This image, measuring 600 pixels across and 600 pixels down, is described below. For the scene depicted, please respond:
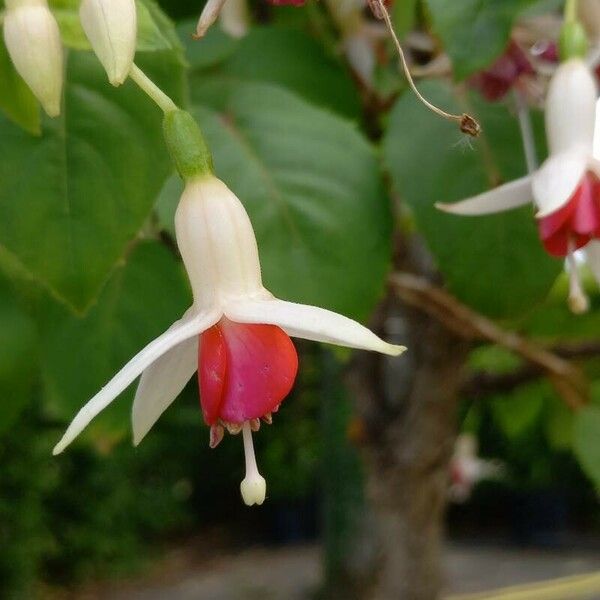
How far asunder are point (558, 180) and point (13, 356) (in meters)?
0.22

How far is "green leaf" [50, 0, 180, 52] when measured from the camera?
260 mm

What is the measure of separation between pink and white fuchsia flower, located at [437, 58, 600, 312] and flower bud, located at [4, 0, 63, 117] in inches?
4.8

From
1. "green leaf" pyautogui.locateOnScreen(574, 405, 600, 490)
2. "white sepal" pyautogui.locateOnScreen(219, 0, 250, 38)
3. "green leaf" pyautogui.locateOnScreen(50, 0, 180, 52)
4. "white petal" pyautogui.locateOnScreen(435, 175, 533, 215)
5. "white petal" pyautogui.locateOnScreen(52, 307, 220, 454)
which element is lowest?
"green leaf" pyautogui.locateOnScreen(574, 405, 600, 490)

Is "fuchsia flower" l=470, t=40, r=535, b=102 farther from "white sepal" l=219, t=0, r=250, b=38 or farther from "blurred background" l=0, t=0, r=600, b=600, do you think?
"white sepal" l=219, t=0, r=250, b=38

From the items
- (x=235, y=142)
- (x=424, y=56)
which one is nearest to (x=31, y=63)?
(x=235, y=142)

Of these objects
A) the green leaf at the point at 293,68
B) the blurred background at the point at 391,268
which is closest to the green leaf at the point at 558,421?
the blurred background at the point at 391,268

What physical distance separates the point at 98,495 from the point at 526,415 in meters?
2.67

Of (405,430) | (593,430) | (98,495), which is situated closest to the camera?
(593,430)

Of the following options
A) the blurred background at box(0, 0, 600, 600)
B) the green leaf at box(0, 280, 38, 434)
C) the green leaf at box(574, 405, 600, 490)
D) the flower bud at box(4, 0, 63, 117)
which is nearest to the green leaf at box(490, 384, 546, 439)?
the blurred background at box(0, 0, 600, 600)

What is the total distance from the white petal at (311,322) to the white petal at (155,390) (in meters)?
0.02

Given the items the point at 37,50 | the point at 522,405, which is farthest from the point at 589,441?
the point at 37,50

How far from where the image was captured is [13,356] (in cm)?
36

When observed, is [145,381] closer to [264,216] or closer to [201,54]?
[264,216]

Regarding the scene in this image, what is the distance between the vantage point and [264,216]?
356 mm
